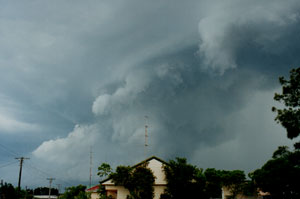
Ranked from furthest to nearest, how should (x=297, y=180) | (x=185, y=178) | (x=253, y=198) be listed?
(x=253, y=198), (x=185, y=178), (x=297, y=180)

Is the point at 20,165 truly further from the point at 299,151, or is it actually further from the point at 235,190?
the point at 299,151

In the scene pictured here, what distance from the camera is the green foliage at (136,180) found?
1324 inches

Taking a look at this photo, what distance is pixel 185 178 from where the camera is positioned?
3412 cm

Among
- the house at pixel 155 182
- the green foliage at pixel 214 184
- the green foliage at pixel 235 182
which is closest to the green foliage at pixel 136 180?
the house at pixel 155 182

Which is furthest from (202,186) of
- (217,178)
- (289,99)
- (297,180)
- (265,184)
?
(217,178)

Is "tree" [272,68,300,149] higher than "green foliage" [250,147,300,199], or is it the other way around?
"tree" [272,68,300,149]

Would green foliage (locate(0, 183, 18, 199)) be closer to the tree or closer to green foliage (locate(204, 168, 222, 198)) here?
green foliage (locate(204, 168, 222, 198))

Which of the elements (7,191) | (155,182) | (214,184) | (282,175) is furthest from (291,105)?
(7,191)

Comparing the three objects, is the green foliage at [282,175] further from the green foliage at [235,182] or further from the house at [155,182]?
the house at [155,182]

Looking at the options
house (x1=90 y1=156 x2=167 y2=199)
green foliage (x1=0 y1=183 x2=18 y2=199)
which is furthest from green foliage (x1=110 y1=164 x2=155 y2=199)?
green foliage (x1=0 y1=183 x2=18 y2=199)

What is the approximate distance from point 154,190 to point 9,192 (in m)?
42.4

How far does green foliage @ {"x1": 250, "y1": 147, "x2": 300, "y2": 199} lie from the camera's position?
26031 millimetres

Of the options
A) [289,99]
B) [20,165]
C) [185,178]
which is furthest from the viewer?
[20,165]

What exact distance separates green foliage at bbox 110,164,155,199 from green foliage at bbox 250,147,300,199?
14676mm
